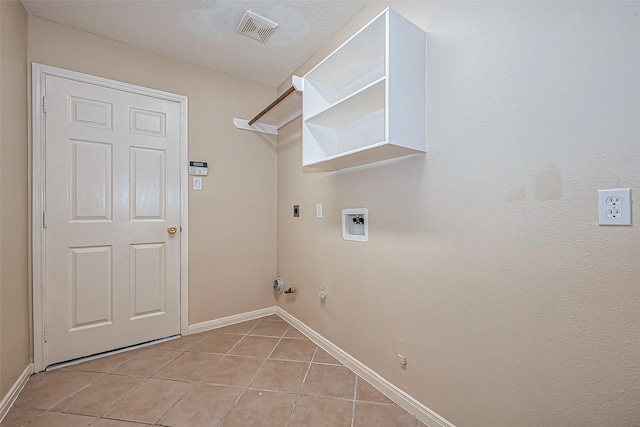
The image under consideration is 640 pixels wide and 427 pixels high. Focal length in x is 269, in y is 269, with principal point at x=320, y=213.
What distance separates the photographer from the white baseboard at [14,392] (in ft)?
4.73

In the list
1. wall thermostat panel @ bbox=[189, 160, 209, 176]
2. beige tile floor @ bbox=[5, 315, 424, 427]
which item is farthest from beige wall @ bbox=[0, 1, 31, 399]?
wall thermostat panel @ bbox=[189, 160, 209, 176]

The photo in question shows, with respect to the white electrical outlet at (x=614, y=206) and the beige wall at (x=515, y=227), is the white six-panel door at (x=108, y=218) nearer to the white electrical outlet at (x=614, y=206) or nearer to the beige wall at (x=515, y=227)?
the beige wall at (x=515, y=227)

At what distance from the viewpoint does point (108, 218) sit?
6.84 ft

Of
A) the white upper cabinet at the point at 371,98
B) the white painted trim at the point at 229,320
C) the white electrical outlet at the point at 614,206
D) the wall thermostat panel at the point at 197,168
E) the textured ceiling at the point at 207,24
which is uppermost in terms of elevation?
the textured ceiling at the point at 207,24

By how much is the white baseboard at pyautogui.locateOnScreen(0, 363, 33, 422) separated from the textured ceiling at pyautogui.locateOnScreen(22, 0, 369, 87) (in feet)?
7.77

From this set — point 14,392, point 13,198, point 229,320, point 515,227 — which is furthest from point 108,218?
point 515,227

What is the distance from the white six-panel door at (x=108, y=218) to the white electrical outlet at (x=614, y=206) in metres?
2.62

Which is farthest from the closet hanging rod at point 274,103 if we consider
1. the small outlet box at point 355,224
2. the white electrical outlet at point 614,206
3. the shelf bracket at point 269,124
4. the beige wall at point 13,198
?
the white electrical outlet at point 614,206

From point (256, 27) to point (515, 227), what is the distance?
205 centimetres

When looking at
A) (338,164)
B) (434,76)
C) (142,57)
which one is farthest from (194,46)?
(434,76)

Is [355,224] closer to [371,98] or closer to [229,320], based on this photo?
[371,98]

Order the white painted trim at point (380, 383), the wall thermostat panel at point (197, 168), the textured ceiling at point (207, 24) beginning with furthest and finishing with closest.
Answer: the wall thermostat panel at point (197, 168) → the textured ceiling at point (207, 24) → the white painted trim at point (380, 383)

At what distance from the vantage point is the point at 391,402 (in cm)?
155

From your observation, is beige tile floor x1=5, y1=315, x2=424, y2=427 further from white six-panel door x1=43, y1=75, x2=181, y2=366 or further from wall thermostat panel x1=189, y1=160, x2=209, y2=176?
wall thermostat panel x1=189, y1=160, x2=209, y2=176
